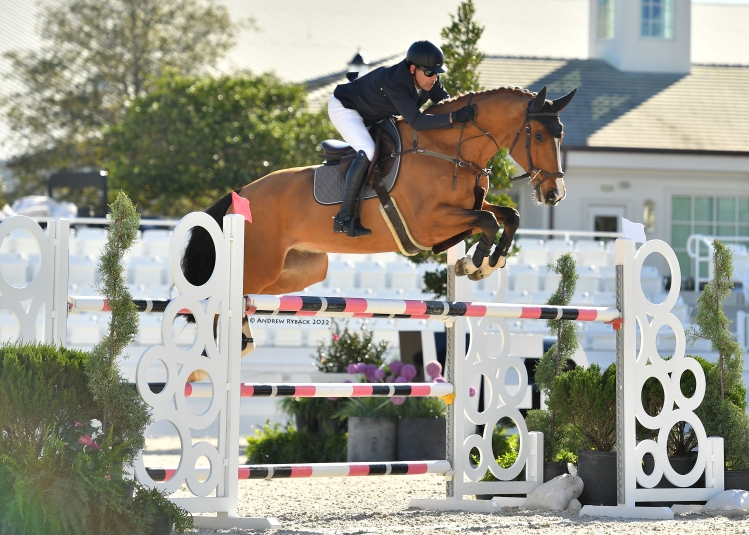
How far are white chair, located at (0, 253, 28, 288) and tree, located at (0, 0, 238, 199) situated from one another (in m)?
14.1

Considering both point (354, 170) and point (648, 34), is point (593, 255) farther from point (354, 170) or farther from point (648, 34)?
point (354, 170)

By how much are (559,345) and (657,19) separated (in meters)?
15.7

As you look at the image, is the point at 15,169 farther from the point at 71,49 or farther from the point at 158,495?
the point at 158,495

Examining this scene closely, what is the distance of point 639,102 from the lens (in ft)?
61.0

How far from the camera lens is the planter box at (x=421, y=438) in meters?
6.69

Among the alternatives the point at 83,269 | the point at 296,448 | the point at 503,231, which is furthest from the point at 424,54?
the point at 83,269

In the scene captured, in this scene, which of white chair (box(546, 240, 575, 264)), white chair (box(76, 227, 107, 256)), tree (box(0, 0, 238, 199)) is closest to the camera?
white chair (box(76, 227, 107, 256))

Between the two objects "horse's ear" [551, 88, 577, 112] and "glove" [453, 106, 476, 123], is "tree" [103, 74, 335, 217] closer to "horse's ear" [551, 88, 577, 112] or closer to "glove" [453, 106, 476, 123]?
"glove" [453, 106, 476, 123]

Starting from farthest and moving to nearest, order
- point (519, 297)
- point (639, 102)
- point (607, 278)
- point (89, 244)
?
point (639, 102), point (607, 278), point (89, 244), point (519, 297)

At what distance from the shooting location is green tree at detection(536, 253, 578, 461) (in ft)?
17.2

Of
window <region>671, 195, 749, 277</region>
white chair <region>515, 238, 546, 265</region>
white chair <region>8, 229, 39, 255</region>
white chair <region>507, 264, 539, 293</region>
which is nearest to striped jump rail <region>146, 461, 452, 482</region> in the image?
white chair <region>507, 264, 539, 293</region>

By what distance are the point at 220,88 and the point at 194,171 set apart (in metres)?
1.65

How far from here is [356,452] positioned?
21.9ft

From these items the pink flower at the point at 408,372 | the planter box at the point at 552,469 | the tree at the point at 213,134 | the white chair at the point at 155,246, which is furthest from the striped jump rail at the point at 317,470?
the tree at the point at 213,134
